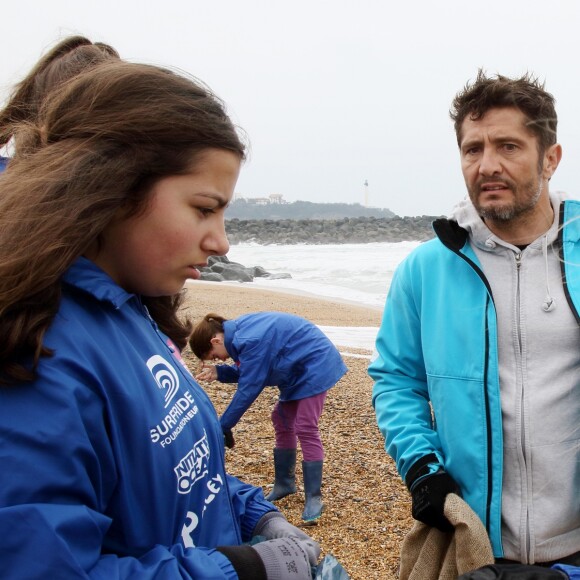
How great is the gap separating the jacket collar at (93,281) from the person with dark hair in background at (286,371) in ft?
9.83

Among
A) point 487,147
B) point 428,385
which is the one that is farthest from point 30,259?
point 487,147

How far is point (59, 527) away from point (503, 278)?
1.77m

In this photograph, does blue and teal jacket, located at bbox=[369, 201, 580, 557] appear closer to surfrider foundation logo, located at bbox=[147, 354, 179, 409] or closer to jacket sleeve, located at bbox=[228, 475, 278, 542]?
jacket sleeve, located at bbox=[228, 475, 278, 542]

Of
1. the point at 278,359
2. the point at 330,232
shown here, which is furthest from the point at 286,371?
the point at 330,232

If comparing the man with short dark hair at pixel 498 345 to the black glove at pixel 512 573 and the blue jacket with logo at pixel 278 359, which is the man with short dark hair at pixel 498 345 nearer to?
the black glove at pixel 512 573

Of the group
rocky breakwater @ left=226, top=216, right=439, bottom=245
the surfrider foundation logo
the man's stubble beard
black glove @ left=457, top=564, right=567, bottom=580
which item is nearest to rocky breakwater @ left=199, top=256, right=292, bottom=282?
the man's stubble beard

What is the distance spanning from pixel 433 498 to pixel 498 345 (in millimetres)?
566

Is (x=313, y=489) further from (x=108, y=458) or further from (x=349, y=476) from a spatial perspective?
(x=108, y=458)

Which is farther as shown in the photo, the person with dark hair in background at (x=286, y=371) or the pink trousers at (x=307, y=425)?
the pink trousers at (x=307, y=425)

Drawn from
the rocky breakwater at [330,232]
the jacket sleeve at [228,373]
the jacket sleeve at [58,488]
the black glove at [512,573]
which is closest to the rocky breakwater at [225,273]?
the jacket sleeve at [228,373]

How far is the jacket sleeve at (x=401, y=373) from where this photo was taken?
2.32 metres

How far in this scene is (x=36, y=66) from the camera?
162 cm

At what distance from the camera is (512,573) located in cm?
162

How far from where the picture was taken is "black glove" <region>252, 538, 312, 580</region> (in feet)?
4.15
